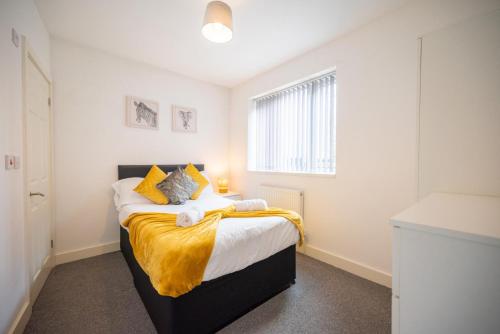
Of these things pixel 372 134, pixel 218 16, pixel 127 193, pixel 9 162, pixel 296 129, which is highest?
pixel 218 16

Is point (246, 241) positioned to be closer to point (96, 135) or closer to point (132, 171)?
point (132, 171)

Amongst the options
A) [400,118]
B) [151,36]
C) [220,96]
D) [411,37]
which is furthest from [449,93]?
[220,96]

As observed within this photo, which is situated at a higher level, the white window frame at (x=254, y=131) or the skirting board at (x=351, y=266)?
the white window frame at (x=254, y=131)

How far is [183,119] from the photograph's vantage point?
3508mm

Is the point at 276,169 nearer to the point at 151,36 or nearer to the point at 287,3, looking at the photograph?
the point at 287,3

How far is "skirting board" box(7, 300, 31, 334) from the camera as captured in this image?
1.38 metres

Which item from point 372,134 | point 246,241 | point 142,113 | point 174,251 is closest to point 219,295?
point 246,241

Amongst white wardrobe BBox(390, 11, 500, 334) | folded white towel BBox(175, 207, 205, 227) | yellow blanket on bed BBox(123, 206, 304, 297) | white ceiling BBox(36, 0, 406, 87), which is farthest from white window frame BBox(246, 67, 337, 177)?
folded white towel BBox(175, 207, 205, 227)

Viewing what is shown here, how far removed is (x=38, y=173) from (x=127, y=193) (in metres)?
0.83

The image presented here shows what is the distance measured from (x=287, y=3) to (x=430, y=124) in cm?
169

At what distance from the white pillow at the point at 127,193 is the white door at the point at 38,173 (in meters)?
0.66

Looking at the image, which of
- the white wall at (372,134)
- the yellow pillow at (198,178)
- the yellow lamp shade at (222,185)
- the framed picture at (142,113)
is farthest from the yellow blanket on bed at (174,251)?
the yellow lamp shade at (222,185)

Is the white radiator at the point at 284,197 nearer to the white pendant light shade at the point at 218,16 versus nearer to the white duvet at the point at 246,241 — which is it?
the white duvet at the point at 246,241

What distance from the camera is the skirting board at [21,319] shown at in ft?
4.53
